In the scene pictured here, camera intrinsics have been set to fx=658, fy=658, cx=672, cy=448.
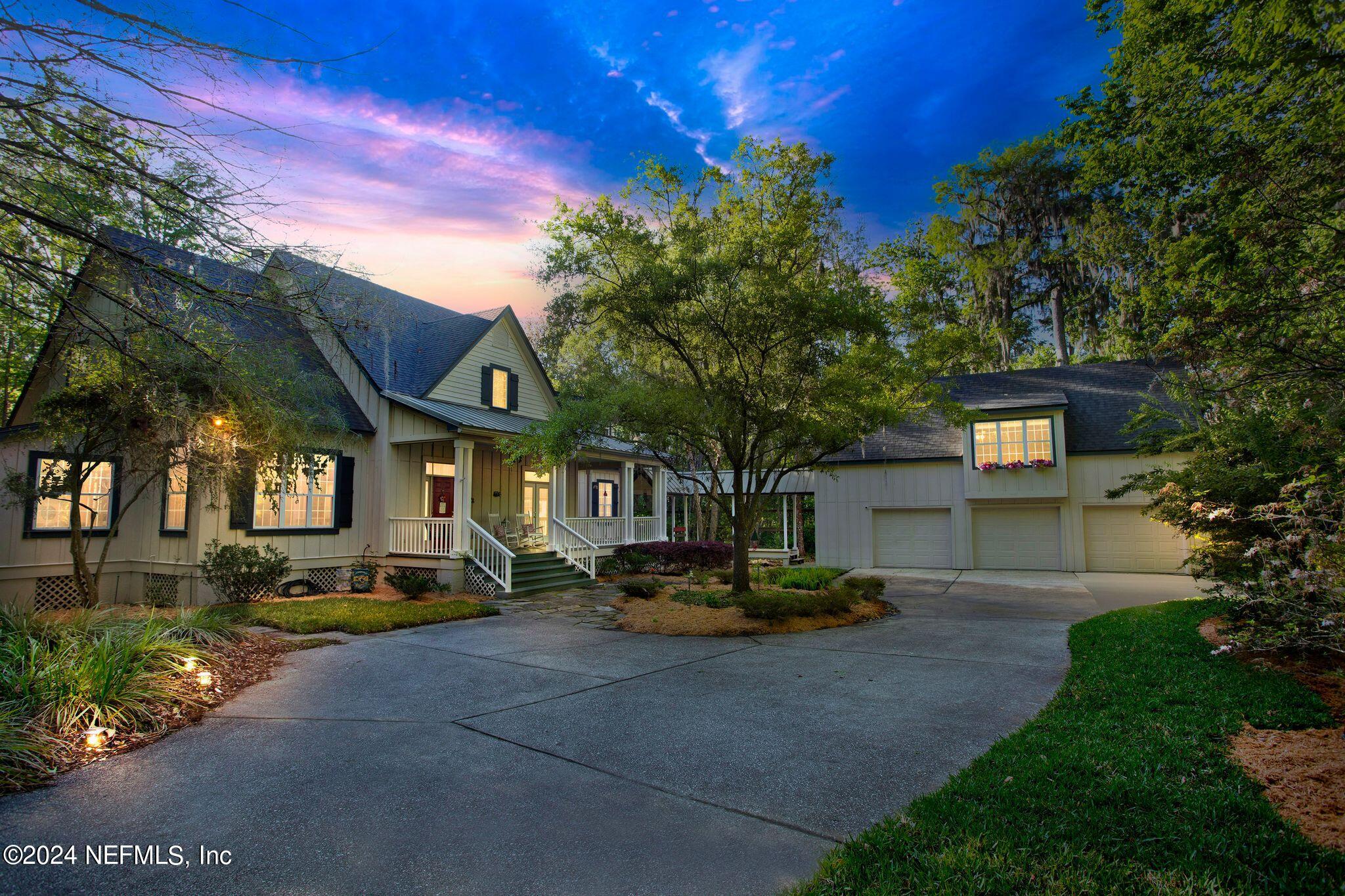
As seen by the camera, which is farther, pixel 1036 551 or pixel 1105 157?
→ pixel 1036 551

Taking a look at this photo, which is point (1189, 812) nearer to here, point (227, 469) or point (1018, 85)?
point (227, 469)

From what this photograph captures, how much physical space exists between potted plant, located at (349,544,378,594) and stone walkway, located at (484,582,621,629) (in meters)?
2.79

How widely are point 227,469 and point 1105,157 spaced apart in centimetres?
1859

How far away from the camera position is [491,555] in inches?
535

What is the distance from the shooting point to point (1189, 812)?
3135mm

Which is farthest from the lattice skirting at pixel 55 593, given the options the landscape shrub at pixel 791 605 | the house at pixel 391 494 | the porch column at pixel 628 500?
the porch column at pixel 628 500

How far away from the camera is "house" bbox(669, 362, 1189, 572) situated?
18469 mm

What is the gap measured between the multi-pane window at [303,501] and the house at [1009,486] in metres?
11.8

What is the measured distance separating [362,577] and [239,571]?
7.77 ft

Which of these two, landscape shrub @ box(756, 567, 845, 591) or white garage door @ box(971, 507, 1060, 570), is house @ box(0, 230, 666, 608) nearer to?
landscape shrub @ box(756, 567, 845, 591)

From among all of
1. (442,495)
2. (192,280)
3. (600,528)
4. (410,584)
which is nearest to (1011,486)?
(600,528)

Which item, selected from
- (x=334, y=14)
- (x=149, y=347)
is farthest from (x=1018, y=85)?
(x=149, y=347)

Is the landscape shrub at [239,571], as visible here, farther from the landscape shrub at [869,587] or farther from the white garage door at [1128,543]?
the white garage door at [1128,543]

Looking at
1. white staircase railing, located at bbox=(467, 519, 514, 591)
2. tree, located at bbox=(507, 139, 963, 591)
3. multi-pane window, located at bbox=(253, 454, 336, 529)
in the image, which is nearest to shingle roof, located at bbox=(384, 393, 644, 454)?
tree, located at bbox=(507, 139, 963, 591)
